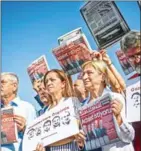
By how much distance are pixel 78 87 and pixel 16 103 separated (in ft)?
1.01

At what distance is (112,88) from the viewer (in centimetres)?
153

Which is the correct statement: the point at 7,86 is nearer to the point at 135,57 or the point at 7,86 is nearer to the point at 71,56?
the point at 71,56

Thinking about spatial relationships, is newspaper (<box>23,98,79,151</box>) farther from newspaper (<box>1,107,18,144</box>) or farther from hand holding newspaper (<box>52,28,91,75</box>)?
hand holding newspaper (<box>52,28,91,75</box>)

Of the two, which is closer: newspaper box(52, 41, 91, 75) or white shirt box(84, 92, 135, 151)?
white shirt box(84, 92, 135, 151)

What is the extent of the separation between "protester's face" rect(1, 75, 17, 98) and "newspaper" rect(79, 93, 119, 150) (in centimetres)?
35

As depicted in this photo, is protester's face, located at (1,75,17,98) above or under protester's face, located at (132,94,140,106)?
above

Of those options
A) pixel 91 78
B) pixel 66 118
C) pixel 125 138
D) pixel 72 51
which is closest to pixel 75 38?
pixel 72 51

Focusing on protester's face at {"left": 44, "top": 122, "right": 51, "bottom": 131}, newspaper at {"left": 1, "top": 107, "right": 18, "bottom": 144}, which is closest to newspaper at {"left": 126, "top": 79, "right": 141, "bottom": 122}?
protester's face at {"left": 44, "top": 122, "right": 51, "bottom": 131}

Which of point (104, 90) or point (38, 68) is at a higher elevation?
point (38, 68)

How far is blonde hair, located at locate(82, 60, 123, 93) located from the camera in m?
1.53

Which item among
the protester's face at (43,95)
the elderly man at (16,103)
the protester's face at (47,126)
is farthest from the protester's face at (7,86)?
the protester's face at (47,126)

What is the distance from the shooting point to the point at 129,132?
1478 millimetres

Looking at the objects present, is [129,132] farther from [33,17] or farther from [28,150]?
[33,17]

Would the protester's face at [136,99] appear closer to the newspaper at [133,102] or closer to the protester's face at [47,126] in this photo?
the newspaper at [133,102]
